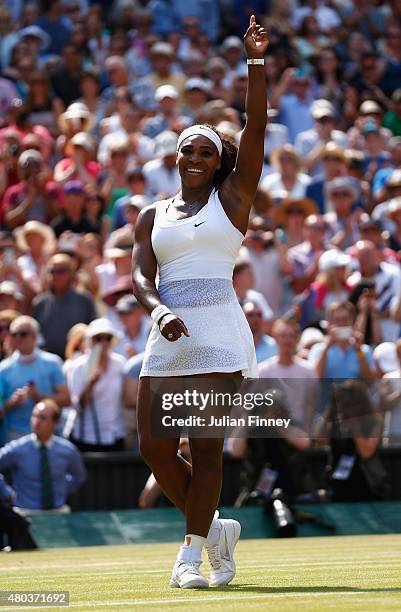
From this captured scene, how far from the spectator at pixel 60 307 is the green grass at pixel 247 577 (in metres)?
3.87

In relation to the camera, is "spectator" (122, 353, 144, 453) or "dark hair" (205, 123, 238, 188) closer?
"dark hair" (205, 123, 238, 188)

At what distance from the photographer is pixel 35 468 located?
455 inches

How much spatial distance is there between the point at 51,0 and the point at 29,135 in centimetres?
516

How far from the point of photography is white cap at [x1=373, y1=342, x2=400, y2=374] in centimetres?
1309

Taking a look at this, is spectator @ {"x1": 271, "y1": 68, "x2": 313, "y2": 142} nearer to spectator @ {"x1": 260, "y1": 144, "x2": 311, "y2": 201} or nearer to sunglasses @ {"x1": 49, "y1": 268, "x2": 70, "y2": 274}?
spectator @ {"x1": 260, "y1": 144, "x2": 311, "y2": 201}

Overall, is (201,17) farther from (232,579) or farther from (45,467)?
(232,579)

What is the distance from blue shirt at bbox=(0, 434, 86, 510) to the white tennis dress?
4888 millimetres

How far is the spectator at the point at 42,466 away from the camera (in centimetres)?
1153

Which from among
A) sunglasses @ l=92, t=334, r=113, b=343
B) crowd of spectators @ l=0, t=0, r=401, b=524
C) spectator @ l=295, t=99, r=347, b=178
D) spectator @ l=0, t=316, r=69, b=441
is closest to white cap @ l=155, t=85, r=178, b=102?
crowd of spectators @ l=0, t=0, r=401, b=524

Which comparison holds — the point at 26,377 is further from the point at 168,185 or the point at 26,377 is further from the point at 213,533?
the point at 213,533

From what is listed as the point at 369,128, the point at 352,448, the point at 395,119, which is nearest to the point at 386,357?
the point at 352,448

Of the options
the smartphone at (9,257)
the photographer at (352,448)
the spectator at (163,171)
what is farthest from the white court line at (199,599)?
the spectator at (163,171)

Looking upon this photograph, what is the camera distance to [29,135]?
17.0 meters

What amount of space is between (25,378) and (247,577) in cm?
578
